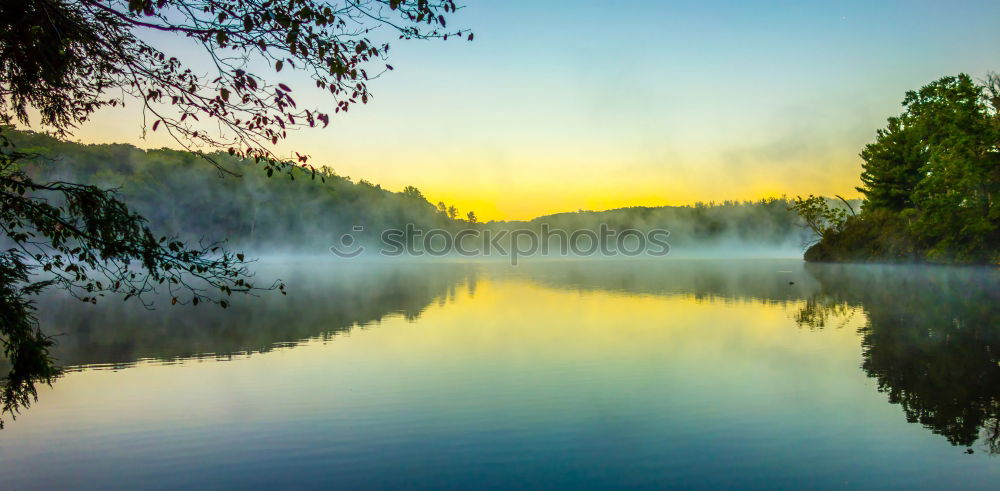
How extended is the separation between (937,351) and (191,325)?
24.5 m

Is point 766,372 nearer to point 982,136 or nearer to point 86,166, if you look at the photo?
point 982,136

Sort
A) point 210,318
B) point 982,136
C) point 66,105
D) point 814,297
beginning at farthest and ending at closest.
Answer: point 982,136 < point 814,297 < point 210,318 < point 66,105

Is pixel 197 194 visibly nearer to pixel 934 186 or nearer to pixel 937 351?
pixel 934 186

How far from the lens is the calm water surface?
8.73 m

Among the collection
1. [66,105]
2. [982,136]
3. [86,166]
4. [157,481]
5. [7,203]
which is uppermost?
[86,166]

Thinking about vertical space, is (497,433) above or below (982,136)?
below

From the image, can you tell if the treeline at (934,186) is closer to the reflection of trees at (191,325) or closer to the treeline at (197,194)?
the reflection of trees at (191,325)

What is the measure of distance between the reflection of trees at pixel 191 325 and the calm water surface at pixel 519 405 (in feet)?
0.73

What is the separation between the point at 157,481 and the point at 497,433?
4.92 meters

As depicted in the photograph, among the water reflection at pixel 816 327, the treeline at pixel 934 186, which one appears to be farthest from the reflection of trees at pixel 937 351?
the treeline at pixel 934 186

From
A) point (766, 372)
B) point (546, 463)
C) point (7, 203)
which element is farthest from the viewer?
point (766, 372)

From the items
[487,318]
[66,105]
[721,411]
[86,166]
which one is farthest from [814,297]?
[86,166]

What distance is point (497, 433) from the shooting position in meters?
10.3

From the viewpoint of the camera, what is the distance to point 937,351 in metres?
16.7
